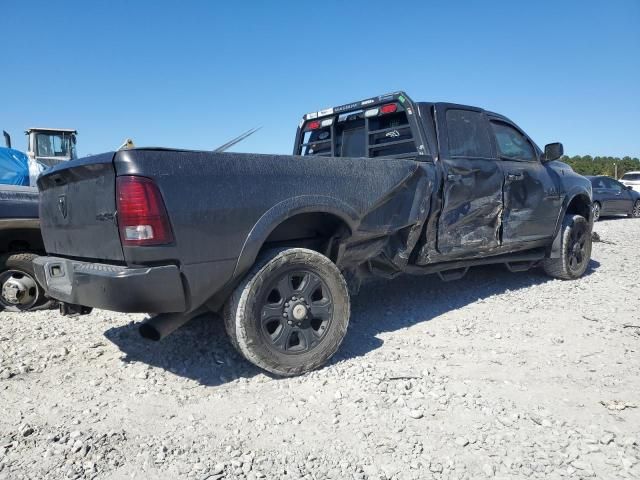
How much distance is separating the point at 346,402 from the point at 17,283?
3716mm

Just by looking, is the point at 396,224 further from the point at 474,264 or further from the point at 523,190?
the point at 523,190

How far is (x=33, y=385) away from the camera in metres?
2.98

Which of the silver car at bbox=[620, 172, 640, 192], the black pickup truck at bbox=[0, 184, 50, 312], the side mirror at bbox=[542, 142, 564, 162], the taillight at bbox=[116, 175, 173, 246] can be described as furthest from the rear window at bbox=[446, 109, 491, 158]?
the silver car at bbox=[620, 172, 640, 192]

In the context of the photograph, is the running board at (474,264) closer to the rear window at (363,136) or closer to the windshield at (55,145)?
the rear window at (363,136)

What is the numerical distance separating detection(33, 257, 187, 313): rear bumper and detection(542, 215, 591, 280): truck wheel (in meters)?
4.73

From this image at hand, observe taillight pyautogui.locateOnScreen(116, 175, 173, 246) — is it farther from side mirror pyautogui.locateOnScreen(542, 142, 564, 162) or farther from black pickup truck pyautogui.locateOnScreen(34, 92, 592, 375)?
side mirror pyautogui.locateOnScreen(542, 142, 564, 162)

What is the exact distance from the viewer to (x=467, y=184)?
13.9ft

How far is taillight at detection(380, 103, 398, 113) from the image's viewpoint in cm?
432

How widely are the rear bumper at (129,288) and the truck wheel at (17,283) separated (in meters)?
2.36

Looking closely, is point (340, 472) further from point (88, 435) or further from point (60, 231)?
point (60, 231)

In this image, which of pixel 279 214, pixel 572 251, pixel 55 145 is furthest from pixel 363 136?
pixel 55 145

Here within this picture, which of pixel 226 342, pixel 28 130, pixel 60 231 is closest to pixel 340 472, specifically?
pixel 226 342

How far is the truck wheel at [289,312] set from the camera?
281 centimetres

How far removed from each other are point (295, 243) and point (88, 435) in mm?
1708
